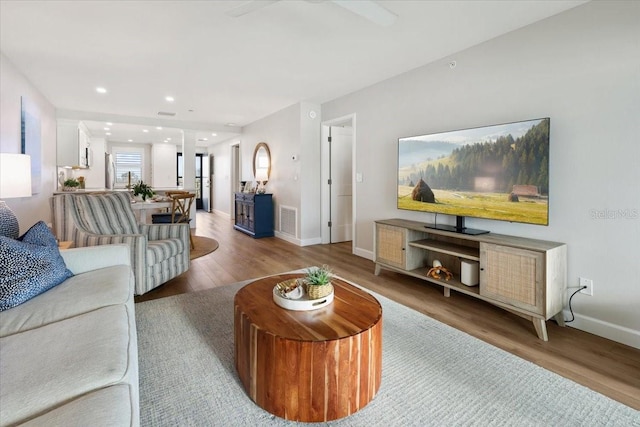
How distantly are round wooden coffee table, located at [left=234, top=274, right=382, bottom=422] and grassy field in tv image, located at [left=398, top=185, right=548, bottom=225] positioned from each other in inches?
66.1

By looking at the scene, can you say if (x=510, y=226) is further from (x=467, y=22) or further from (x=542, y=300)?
(x=467, y=22)

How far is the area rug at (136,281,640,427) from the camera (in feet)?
4.77

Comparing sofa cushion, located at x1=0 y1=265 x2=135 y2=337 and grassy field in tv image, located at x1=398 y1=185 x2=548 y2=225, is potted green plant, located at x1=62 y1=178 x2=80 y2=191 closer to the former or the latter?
sofa cushion, located at x1=0 y1=265 x2=135 y2=337

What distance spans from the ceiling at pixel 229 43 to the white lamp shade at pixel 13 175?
1.18 m

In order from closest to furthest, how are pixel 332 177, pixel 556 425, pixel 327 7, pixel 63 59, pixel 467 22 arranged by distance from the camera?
1. pixel 556 425
2. pixel 327 7
3. pixel 467 22
4. pixel 63 59
5. pixel 332 177

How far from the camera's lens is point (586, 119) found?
7.55 ft

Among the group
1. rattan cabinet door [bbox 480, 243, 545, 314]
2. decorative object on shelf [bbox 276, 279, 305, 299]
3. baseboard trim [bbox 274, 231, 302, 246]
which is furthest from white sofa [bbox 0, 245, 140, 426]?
baseboard trim [bbox 274, 231, 302, 246]

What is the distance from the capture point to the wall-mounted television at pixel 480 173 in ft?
8.00

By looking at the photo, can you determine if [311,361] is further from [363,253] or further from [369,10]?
[363,253]

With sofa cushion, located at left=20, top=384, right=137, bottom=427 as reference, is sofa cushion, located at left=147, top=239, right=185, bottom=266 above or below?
above

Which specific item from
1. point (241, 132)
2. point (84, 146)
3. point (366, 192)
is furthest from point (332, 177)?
point (84, 146)

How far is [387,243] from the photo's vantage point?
3.48 m

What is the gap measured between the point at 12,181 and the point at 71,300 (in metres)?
1.24

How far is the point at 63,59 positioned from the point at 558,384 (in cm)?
508
